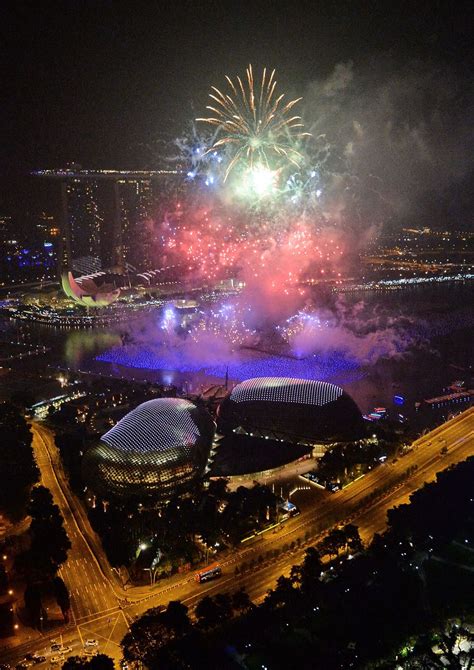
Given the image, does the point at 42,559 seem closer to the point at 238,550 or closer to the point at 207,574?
the point at 207,574

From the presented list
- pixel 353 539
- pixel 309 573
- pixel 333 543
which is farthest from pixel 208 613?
pixel 353 539

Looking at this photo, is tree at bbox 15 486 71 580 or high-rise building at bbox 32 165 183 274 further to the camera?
high-rise building at bbox 32 165 183 274

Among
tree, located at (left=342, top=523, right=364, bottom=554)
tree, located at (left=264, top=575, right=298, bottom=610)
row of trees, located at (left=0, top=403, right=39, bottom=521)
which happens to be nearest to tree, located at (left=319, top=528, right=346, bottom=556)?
tree, located at (left=342, top=523, right=364, bottom=554)

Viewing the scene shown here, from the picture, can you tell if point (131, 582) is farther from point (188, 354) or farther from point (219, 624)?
point (188, 354)

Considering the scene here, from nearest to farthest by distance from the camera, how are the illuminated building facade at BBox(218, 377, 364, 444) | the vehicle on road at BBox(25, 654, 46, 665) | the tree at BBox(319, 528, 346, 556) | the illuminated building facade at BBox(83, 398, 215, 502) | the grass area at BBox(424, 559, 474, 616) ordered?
the vehicle on road at BBox(25, 654, 46, 665), the grass area at BBox(424, 559, 474, 616), the tree at BBox(319, 528, 346, 556), the illuminated building facade at BBox(83, 398, 215, 502), the illuminated building facade at BBox(218, 377, 364, 444)

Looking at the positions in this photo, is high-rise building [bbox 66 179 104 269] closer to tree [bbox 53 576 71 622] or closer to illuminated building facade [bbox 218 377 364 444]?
illuminated building facade [bbox 218 377 364 444]

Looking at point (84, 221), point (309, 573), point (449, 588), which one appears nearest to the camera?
point (309, 573)

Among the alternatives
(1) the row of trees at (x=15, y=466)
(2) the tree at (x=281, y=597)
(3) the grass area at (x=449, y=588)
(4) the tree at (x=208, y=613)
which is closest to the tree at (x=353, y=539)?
(3) the grass area at (x=449, y=588)
